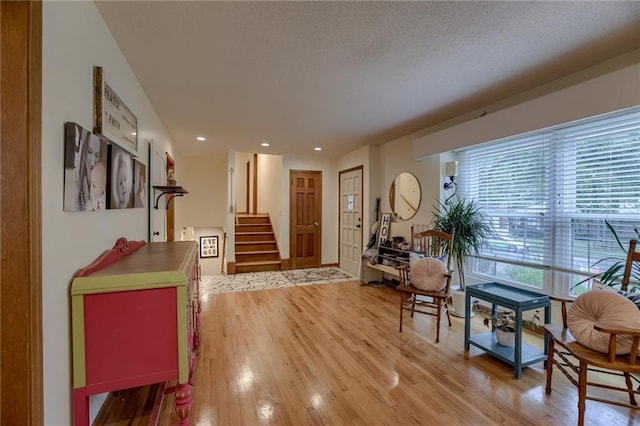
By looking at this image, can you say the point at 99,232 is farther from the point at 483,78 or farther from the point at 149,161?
the point at 483,78

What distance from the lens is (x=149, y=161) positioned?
2811 mm

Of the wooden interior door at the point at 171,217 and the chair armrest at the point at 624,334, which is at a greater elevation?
the wooden interior door at the point at 171,217

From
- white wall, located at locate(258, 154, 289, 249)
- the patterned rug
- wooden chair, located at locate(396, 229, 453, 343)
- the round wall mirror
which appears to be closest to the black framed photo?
the patterned rug

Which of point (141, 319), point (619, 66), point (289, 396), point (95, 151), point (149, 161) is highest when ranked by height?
point (619, 66)

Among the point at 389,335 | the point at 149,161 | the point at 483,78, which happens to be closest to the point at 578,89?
the point at 483,78

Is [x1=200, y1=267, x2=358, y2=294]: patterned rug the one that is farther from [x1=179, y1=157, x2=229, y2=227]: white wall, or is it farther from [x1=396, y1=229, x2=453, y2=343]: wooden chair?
[x1=396, y1=229, x2=453, y2=343]: wooden chair

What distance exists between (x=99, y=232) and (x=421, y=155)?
349 centimetres

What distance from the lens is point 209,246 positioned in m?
6.08

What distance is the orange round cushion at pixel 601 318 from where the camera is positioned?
1.54 m

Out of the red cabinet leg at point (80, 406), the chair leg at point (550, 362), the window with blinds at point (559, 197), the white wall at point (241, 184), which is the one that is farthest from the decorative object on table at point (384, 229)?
the white wall at point (241, 184)

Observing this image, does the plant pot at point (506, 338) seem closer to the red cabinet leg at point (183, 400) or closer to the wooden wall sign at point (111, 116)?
the red cabinet leg at point (183, 400)

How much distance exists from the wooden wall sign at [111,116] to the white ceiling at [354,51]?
39 centimetres

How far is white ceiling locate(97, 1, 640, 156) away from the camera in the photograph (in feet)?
5.24

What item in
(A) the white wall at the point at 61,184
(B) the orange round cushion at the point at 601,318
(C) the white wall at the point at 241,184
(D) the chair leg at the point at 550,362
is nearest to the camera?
(A) the white wall at the point at 61,184
